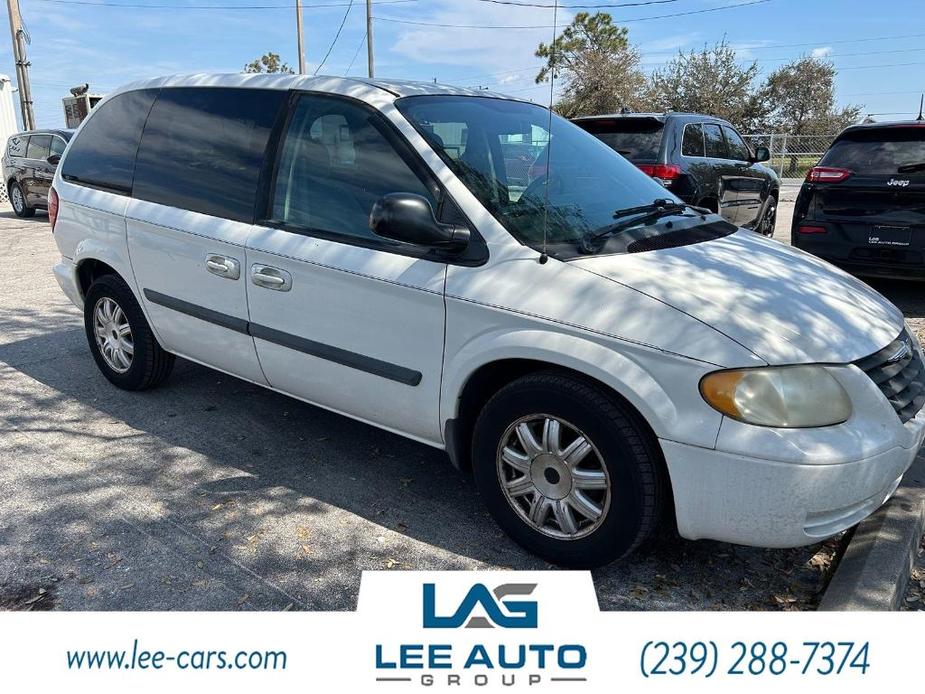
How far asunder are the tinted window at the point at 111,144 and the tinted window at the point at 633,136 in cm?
494

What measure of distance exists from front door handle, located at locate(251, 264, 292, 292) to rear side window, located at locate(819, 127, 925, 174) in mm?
5493

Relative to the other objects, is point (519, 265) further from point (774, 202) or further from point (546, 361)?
point (774, 202)

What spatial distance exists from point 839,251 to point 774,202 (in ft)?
14.9

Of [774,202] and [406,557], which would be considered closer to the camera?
[406,557]

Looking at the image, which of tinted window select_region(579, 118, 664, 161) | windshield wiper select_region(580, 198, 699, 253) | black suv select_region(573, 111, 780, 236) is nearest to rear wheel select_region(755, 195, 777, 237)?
black suv select_region(573, 111, 780, 236)

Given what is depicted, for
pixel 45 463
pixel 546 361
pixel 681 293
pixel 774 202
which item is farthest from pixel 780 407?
pixel 774 202

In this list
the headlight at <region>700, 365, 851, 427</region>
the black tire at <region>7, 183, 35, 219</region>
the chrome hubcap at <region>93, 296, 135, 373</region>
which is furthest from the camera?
the black tire at <region>7, 183, 35, 219</region>

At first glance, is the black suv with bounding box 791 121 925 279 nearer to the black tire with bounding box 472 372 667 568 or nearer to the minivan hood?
the minivan hood

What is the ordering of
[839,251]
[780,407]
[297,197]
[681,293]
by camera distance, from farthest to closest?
[839,251]
[297,197]
[681,293]
[780,407]

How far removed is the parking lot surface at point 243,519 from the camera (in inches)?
112

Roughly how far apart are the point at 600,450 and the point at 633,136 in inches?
239

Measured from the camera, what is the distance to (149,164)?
4238 millimetres

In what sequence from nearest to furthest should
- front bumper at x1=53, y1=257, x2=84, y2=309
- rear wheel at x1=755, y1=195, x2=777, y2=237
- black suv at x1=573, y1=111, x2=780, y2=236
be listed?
front bumper at x1=53, y1=257, x2=84, y2=309 < black suv at x1=573, y1=111, x2=780, y2=236 < rear wheel at x1=755, y1=195, x2=777, y2=237

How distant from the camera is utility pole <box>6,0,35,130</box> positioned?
19500 mm
